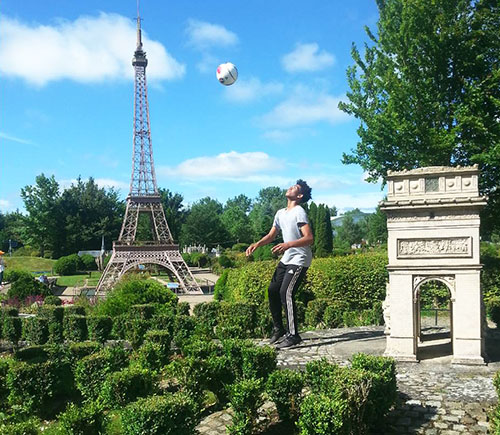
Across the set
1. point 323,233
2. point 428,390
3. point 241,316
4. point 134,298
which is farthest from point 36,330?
point 323,233

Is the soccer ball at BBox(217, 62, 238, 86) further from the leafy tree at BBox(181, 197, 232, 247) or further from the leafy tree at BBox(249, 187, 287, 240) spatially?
the leafy tree at BBox(181, 197, 232, 247)

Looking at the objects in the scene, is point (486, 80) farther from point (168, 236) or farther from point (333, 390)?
point (168, 236)

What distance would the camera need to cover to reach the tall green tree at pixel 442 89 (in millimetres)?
15812

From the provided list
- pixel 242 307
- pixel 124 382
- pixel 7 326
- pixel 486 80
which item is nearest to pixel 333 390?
pixel 124 382

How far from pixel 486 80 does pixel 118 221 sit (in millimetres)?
54725

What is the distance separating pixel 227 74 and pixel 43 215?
168 ft

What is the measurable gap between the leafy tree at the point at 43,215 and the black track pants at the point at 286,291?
2146 inches

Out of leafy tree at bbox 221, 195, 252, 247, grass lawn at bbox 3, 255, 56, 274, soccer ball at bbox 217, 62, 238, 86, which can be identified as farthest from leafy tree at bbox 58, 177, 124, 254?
soccer ball at bbox 217, 62, 238, 86

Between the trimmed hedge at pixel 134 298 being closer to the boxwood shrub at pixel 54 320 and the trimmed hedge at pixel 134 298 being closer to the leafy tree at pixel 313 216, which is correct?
the boxwood shrub at pixel 54 320

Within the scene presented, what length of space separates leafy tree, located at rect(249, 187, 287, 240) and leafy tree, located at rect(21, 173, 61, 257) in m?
27.6

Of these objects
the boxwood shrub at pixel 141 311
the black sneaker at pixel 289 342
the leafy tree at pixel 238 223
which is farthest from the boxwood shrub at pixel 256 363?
the leafy tree at pixel 238 223

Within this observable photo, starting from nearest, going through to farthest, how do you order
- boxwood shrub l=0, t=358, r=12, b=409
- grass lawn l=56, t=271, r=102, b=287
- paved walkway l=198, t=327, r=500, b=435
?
1. paved walkway l=198, t=327, r=500, b=435
2. boxwood shrub l=0, t=358, r=12, b=409
3. grass lawn l=56, t=271, r=102, b=287

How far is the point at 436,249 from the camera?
864 cm

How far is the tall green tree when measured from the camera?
15.8m
